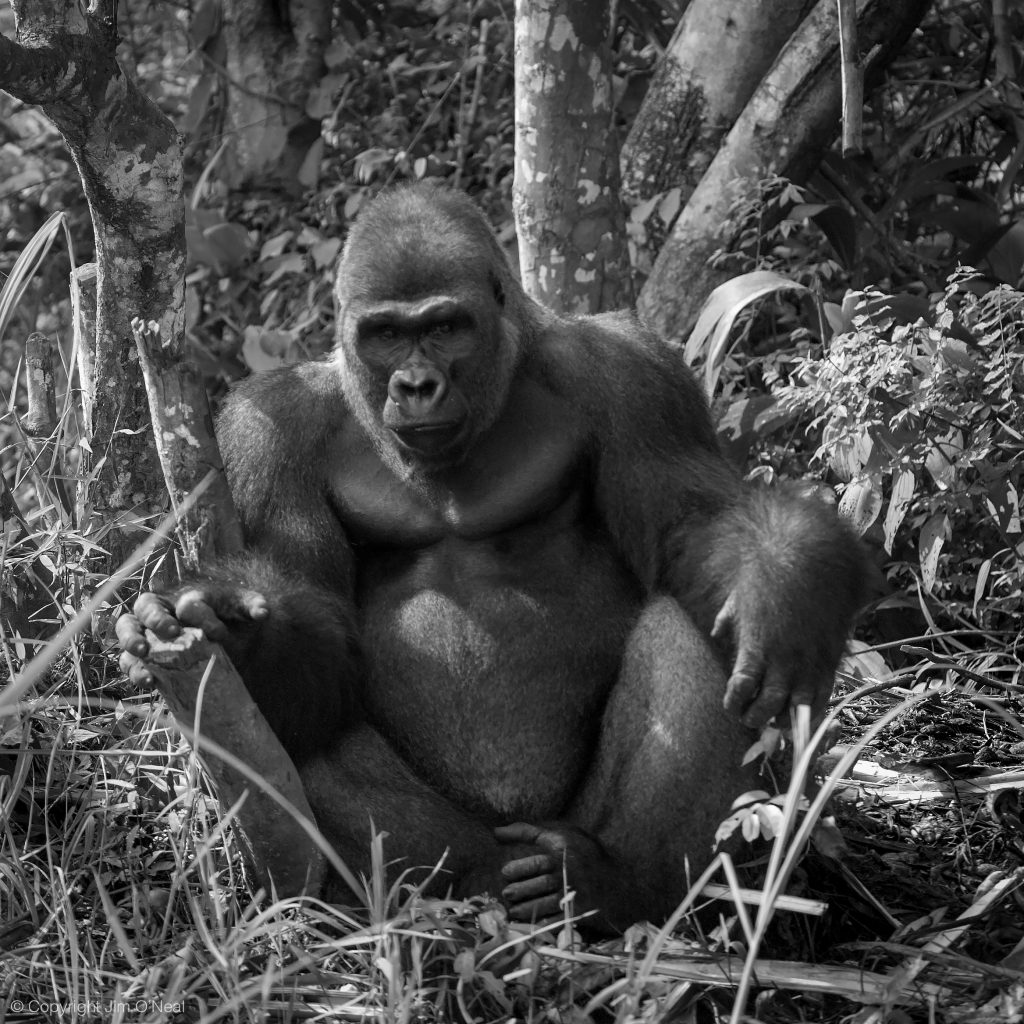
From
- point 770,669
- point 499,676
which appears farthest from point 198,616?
point 770,669

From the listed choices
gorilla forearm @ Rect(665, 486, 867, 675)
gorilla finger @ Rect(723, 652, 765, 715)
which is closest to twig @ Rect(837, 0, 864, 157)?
gorilla forearm @ Rect(665, 486, 867, 675)

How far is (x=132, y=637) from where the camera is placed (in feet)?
10.1

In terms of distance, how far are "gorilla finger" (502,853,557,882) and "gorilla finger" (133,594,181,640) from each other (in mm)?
1006

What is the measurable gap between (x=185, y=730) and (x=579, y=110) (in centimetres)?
295

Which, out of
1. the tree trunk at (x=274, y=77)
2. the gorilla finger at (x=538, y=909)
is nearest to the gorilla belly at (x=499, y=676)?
the gorilla finger at (x=538, y=909)

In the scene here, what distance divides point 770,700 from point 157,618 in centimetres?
135

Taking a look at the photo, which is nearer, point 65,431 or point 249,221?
point 65,431

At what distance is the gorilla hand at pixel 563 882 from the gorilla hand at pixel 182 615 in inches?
34.5

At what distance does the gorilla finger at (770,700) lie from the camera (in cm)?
332

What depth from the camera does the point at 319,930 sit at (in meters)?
3.42

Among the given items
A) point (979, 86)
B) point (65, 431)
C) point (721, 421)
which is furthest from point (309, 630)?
point (979, 86)

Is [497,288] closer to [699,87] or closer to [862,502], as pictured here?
A: [862,502]

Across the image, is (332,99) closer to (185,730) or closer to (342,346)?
(342,346)

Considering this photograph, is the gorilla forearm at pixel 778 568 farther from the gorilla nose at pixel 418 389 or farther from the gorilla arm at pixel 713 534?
the gorilla nose at pixel 418 389
